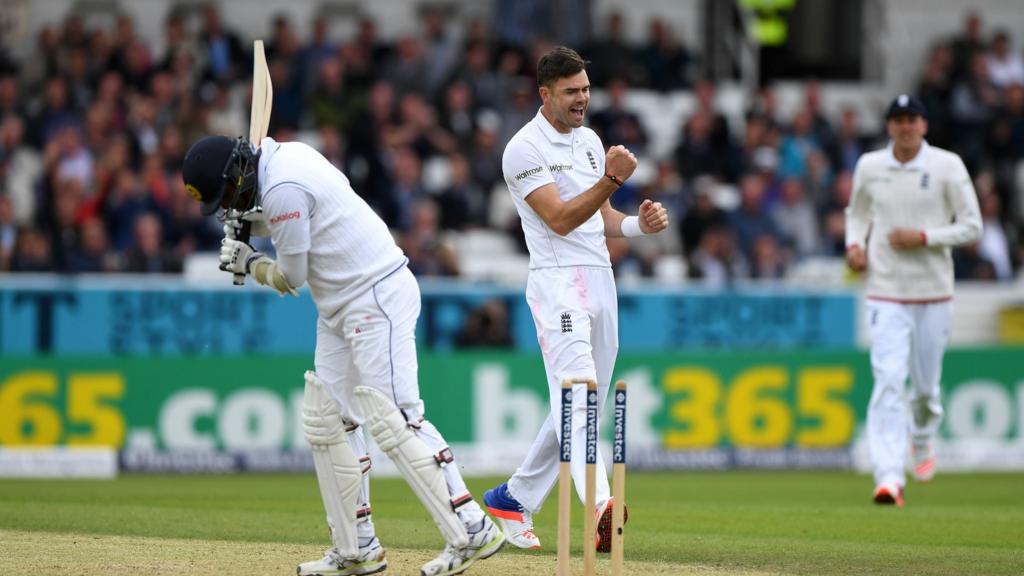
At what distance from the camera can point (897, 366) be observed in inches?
462

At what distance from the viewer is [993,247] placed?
67.3 feet

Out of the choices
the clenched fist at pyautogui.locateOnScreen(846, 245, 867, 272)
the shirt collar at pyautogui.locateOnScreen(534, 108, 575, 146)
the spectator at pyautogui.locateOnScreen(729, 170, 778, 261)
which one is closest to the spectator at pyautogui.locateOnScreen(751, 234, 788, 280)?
the spectator at pyautogui.locateOnScreen(729, 170, 778, 261)

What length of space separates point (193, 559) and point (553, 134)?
291 centimetres

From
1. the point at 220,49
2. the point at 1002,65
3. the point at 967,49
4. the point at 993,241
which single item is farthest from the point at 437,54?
the point at 1002,65

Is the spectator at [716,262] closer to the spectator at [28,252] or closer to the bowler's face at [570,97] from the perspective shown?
the spectator at [28,252]

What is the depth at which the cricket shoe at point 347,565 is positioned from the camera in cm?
764

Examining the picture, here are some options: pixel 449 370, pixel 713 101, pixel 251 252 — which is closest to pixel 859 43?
pixel 713 101

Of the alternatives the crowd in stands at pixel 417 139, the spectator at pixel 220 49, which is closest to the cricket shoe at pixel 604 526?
the crowd in stands at pixel 417 139

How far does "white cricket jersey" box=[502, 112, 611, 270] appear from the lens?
8.63m

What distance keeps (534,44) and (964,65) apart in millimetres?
6556

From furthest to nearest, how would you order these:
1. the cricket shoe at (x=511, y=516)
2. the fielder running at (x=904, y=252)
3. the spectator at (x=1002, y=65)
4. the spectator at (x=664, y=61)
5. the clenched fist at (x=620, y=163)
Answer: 1. the spectator at (x=1002, y=65)
2. the spectator at (x=664, y=61)
3. the fielder running at (x=904, y=252)
4. the cricket shoe at (x=511, y=516)
5. the clenched fist at (x=620, y=163)

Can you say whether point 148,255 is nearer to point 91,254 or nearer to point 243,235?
point 91,254

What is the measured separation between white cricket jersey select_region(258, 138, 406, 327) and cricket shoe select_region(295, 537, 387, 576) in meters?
1.10

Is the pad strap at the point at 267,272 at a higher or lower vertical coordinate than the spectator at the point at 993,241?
higher
